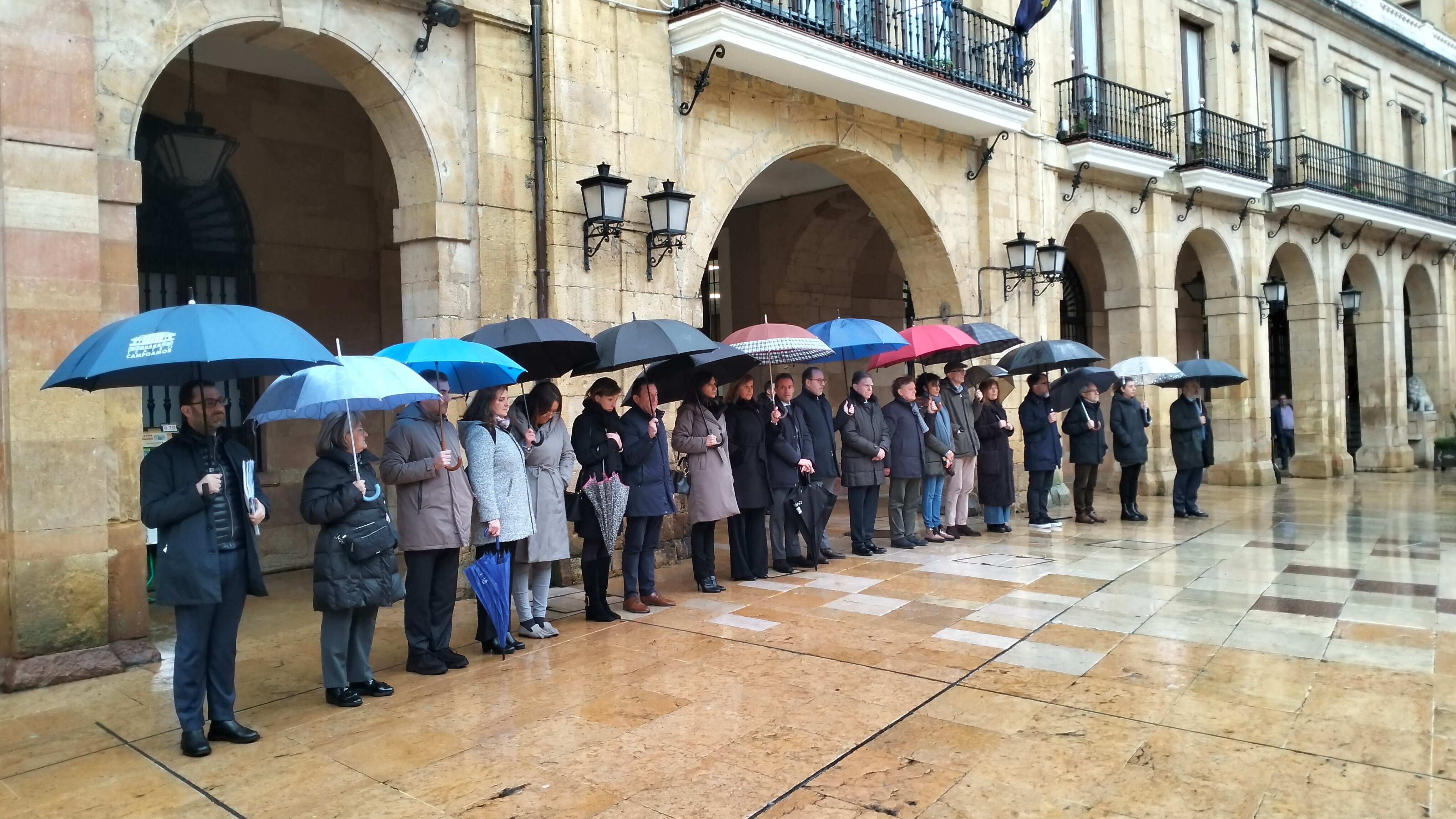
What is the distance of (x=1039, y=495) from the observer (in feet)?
35.2

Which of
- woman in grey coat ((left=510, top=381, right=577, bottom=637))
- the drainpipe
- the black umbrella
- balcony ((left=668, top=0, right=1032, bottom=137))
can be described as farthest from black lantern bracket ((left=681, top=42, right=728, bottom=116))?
woman in grey coat ((left=510, top=381, right=577, bottom=637))

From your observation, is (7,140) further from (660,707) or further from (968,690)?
(968,690)

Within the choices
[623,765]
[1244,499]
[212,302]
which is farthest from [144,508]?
[1244,499]

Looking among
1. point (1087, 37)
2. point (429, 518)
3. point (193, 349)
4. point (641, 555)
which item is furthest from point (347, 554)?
point (1087, 37)

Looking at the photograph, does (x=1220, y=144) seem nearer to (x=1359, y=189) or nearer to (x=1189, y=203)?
(x=1189, y=203)

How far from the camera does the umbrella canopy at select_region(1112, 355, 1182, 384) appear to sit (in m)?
10.9

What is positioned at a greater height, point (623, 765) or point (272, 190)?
point (272, 190)

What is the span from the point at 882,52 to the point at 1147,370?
436 cm

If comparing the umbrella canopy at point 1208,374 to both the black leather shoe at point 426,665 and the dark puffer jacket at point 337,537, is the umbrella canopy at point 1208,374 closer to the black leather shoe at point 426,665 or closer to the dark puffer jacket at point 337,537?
the black leather shoe at point 426,665

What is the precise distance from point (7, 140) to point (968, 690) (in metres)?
5.83

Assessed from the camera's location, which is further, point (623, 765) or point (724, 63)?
point (724, 63)

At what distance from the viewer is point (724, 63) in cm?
944

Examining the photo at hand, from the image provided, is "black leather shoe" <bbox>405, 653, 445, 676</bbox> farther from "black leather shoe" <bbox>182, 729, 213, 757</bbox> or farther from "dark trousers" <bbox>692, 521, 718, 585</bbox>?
"dark trousers" <bbox>692, 521, 718, 585</bbox>

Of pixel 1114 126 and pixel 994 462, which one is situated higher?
pixel 1114 126
